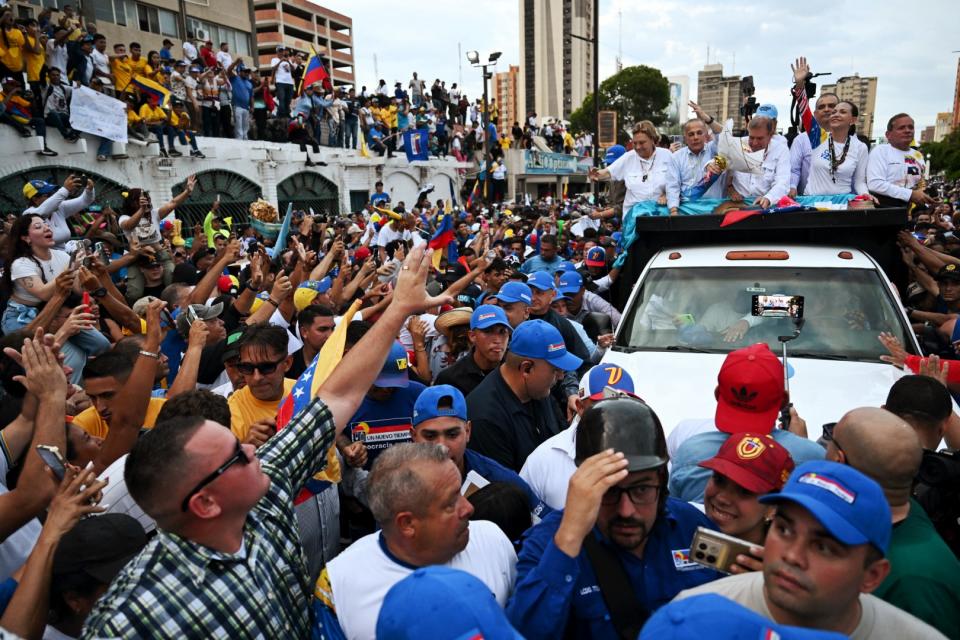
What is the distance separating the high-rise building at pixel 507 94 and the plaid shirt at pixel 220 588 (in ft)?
410

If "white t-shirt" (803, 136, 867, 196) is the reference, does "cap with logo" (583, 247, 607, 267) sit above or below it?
below

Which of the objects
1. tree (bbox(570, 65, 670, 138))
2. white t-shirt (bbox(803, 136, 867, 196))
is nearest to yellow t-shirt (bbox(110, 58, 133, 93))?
white t-shirt (bbox(803, 136, 867, 196))

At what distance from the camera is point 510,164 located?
3816 cm

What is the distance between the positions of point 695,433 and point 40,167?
52.6ft

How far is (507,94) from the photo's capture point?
504 ft

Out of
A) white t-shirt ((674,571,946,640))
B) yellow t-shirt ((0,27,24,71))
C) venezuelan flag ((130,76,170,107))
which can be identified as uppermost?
yellow t-shirt ((0,27,24,71))

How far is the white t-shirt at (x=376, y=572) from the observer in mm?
1910

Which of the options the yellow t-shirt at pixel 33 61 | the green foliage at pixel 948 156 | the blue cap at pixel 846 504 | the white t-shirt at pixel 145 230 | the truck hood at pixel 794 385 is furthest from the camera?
the green foliage at pixel 948 156

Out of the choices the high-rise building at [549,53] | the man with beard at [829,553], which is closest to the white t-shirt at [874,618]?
the man with beard at [829,553]

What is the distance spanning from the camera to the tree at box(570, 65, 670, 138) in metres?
58.4

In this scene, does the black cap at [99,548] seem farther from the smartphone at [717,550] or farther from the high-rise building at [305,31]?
the high-rise building at [305,31]

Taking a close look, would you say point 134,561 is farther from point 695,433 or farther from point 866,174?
point 866,174

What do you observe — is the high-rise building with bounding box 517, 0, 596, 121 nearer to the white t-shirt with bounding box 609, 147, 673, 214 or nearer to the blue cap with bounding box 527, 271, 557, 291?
the white t-shirt with bounding box 609, 147, 673, 214

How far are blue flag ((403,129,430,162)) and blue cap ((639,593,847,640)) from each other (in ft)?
82.0
